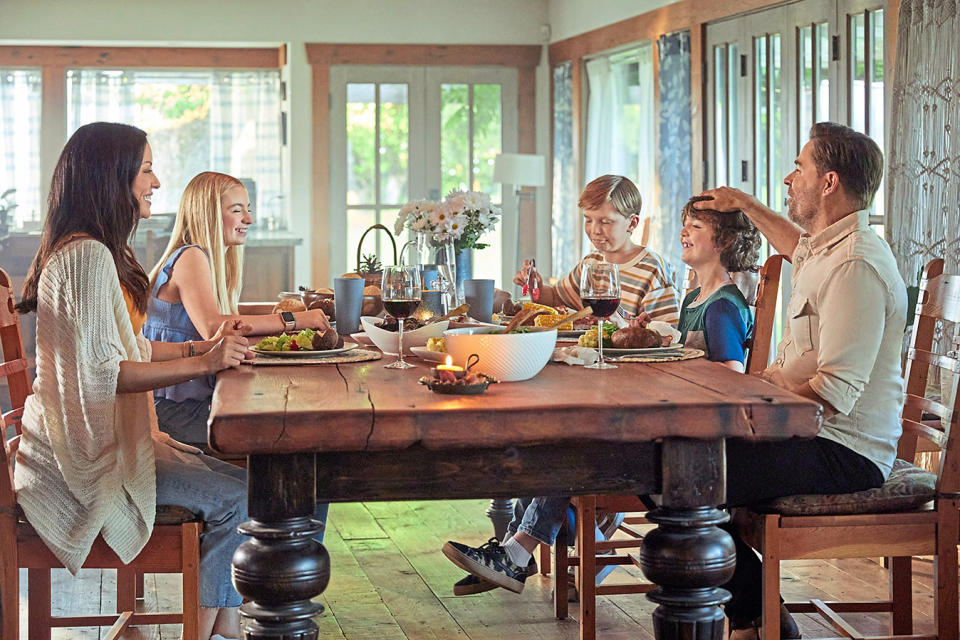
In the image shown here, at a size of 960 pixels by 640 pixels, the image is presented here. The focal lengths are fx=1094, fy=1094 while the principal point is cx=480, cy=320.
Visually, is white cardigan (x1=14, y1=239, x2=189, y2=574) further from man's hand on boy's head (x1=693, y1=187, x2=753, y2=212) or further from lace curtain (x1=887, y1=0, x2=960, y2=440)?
lace curtain (x1=887, y1=0, x2=960, y2=440)

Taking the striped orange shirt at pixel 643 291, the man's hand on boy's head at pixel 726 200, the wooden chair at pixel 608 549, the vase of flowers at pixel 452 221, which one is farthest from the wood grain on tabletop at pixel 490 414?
the vase of flowers at pixel 452 221

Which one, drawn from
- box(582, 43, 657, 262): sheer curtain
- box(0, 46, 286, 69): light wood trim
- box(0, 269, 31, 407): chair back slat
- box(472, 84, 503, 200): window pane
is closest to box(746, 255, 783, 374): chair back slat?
box(0, 269, 31, 407): chair back slat

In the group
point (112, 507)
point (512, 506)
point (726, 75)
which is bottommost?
point (512, 506)

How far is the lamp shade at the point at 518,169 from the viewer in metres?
7.28

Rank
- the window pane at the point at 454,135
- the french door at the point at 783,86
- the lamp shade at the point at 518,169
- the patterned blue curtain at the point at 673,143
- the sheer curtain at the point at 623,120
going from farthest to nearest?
the window pane at the point at 454,135, the lamp shade at the point at 518,169, the sheer curtain at the point at 623,120, the patterned blue curtain at the point at 673,143, the french door at the point at 783,86

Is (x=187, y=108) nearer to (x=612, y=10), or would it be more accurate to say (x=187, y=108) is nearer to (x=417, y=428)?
(x=612, y=10)

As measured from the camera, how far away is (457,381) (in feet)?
5.56

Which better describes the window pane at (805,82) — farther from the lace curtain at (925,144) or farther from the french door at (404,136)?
the french door at (404,136)

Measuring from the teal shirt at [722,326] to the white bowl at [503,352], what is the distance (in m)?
0.83

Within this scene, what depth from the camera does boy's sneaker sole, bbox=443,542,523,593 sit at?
2586mm

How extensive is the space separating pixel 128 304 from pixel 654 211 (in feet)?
15.3

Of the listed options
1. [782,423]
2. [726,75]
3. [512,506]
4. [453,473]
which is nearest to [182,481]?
[453,473]

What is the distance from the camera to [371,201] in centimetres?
802

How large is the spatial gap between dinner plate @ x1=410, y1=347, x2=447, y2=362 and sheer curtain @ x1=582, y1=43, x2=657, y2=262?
459 centimetres
